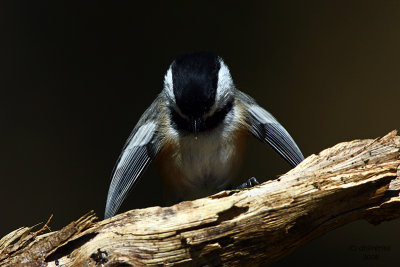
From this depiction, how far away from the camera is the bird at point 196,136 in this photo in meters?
1.45

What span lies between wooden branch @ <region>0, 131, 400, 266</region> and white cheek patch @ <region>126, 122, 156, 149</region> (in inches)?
17.3

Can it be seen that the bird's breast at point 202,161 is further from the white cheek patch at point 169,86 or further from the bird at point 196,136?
the white cheek patch at point 169,86

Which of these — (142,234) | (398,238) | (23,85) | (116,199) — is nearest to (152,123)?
(116,199)

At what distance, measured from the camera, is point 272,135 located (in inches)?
63.6

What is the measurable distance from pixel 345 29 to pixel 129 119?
3.37 ft

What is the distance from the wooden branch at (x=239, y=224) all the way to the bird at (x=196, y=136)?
0.32 m

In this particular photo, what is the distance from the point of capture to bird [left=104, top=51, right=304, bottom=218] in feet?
4.76

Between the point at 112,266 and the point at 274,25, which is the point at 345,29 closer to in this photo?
the point at 274,25

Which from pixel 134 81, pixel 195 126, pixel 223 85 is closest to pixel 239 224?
pixel 195 126

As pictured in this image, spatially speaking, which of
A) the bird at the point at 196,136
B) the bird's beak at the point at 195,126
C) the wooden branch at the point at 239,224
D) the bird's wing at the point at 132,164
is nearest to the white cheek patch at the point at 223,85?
the bird at the point at 196,136

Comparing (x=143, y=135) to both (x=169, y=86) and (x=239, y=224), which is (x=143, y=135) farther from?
(x=239, y=224)

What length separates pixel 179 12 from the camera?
211 cm

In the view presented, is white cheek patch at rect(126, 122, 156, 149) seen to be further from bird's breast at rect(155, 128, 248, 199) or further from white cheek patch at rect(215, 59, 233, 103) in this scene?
white cheek patch at rect(215, 59, 233, 103)

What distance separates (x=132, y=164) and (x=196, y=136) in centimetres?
25
